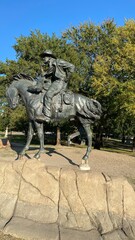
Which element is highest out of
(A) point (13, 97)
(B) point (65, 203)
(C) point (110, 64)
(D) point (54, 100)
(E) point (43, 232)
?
(C) point (110, 64)

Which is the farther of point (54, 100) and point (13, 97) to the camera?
point (13, 97)

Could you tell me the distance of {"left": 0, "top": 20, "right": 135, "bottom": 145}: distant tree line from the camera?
20.1m

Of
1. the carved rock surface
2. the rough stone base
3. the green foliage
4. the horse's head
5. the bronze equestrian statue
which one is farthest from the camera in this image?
the green foliage

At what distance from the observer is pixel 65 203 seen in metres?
5.61

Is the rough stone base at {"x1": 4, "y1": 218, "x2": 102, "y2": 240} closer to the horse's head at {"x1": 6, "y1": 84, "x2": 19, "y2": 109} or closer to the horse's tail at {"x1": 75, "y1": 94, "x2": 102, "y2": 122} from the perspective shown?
the horse's tail at {"x1": 75, "y1": 94, "x2": 102, "y2": 122}

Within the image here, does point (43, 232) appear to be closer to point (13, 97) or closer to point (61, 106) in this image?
point (61, 106)

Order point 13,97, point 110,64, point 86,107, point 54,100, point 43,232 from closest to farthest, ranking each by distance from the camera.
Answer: point 43,232 < point 54,100 < point 86,107 < point 13,97 < point 110,64

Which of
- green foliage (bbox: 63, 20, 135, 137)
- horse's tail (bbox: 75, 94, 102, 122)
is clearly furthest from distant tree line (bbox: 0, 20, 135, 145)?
horse's tail (bbox: 75, 94, 102, 122)

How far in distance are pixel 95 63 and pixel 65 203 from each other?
19.0 meters

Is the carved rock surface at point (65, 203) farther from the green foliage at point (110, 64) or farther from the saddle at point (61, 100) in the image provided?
the green foliage at point (110, 64)

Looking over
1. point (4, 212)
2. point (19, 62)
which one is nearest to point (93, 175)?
point (4, 212)

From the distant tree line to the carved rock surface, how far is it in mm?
12789

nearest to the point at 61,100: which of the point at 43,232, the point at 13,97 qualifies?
the point at 13,97

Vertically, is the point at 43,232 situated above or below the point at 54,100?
below
